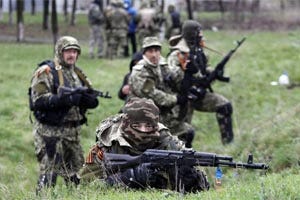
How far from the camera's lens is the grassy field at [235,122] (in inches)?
250

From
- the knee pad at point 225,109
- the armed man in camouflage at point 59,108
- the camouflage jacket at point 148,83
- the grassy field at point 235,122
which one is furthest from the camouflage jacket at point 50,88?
the knee pad at point 225,109

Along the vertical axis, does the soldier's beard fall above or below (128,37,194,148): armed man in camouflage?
above

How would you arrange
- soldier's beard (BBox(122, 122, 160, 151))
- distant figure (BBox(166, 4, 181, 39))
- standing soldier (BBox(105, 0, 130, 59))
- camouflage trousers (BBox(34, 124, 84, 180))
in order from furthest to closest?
distant figure (BBox(166, 4, 181, 39)) < standing soldier (BBox(105, 0, 130, 59)) < camouflage trousers (BBox(34, 124, 84, 180)) < soldier's beard (BBox(122, 122, 160, 151))

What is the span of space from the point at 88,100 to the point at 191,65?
2280 mm

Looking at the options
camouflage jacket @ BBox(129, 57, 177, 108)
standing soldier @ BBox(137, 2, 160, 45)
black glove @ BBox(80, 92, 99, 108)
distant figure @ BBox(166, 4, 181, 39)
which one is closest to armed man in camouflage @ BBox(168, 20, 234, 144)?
camouflage jacket @ BBox(129, 57, 177, 108)

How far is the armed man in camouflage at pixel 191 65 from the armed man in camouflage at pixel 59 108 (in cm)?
185

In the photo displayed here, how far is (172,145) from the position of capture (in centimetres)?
662

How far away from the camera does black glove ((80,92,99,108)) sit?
9.01 metres

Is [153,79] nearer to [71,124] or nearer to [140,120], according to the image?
[71,124]

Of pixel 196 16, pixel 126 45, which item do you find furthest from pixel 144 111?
pixel 196 16

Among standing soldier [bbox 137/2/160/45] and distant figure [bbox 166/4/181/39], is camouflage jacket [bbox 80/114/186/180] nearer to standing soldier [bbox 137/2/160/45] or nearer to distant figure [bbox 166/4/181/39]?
standing soldier [bbox 137/2/160/45]

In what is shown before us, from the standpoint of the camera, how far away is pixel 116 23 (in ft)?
70.3

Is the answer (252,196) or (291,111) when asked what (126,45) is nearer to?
(291,111)

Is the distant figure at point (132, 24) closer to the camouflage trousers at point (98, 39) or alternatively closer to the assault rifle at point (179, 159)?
the camouflage trousers at point (98, 39)
